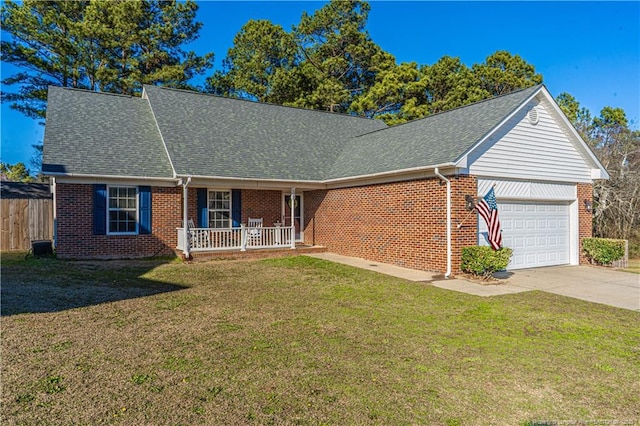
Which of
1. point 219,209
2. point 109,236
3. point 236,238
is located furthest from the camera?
point 219,209

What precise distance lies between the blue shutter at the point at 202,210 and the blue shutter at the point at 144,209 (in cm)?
171

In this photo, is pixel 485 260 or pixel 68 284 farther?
pixel 485 260

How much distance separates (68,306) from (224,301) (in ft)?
8.45

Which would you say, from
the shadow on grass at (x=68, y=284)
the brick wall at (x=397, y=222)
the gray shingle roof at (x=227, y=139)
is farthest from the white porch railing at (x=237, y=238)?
the gray shingle roof at (x=227, y=139)

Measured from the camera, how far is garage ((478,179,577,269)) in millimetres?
11711

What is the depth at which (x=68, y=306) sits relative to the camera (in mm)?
6980

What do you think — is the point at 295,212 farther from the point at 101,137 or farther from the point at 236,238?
the point at 101,137

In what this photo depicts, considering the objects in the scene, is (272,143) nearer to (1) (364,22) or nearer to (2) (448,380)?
(2) (448,380)

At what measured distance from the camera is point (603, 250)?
41.8 ft

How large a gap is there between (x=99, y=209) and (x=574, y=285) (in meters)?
13.4

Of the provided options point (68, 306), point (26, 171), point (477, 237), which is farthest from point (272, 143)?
point (26, 171)

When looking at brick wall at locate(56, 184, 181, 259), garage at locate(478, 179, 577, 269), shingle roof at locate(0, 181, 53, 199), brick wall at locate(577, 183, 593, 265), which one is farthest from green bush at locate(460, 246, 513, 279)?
shingle roof at locate(0, 181, 53, 199)

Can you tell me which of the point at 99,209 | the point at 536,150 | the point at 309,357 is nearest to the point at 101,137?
the point at 99,209

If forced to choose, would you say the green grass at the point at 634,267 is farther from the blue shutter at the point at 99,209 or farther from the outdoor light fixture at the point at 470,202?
the blue shutter at the point at 99,209
